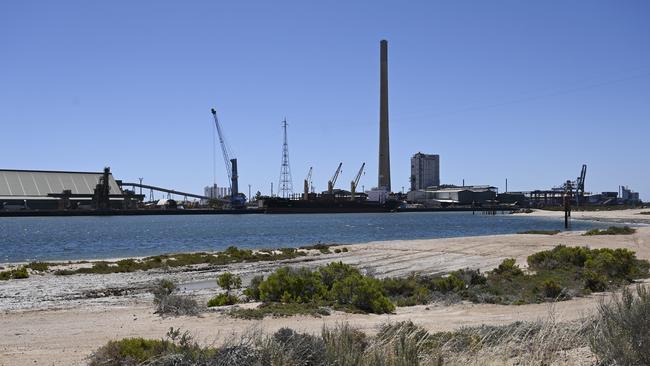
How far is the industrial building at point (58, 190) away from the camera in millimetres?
151000

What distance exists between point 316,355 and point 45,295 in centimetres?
1441

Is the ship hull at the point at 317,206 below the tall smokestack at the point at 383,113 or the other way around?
below

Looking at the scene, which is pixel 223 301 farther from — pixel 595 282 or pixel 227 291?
pixel 595 282

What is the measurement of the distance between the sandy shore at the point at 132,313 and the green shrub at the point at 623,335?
3.55 meters

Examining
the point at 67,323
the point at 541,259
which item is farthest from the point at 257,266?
the point at 67,323

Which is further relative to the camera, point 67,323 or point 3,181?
point 3,181

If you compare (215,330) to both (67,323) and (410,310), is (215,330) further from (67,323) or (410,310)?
(410,310)

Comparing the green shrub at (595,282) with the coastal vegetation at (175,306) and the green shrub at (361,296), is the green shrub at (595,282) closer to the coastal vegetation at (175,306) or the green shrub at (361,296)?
the green shrub at (361,296)

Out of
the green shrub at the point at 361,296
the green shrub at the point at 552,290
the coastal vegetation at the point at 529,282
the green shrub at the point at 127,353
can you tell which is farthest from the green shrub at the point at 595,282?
the green shrub at the point at 127,353

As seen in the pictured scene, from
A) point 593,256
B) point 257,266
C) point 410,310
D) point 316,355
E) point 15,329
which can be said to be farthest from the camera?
point 257,266

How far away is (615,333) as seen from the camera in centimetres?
782

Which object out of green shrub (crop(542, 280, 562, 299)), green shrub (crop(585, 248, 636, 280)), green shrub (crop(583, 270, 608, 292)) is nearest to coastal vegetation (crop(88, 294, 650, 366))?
green shrub (crop(542, 280, 562, 299))

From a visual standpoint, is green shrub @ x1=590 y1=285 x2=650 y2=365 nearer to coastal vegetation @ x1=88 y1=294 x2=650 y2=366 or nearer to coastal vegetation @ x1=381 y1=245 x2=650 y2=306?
coastal vegetation @ x1=88 y1=294 x2=650 y2=366

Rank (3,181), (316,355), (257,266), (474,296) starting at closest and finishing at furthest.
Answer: (316,355) < (474,296) < (257,266) < (3,181)
